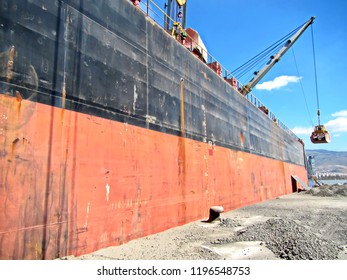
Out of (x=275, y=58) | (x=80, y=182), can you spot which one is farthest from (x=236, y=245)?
(x=275, y=58)

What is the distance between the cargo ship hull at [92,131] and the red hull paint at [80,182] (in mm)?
21

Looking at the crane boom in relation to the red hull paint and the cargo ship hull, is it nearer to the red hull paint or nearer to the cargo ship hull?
the cargo ship hull

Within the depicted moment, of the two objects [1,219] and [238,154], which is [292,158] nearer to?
[238,154]

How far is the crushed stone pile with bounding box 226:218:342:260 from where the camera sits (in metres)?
5.75

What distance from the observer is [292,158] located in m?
35.8

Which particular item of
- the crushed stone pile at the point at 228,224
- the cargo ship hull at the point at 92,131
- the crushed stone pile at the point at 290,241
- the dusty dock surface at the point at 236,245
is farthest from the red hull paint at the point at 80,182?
the crushed stone pile at the point at 290,241

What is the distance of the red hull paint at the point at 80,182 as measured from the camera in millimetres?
4660

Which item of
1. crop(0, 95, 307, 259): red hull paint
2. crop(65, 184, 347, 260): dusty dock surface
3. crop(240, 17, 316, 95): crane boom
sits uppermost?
crop(240, 17, 316, 95): crane boom

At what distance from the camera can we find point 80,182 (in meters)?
5.77

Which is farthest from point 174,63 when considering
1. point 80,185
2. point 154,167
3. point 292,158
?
point 292,158

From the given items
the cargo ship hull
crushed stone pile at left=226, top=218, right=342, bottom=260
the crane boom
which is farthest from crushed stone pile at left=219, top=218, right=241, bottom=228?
the crane boom

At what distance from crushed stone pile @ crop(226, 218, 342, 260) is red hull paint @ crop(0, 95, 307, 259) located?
2391mm

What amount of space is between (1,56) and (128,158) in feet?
11.6

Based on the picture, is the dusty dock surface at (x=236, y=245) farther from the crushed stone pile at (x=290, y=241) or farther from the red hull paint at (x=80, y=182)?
the red hull paint at (x=80, y=182)
